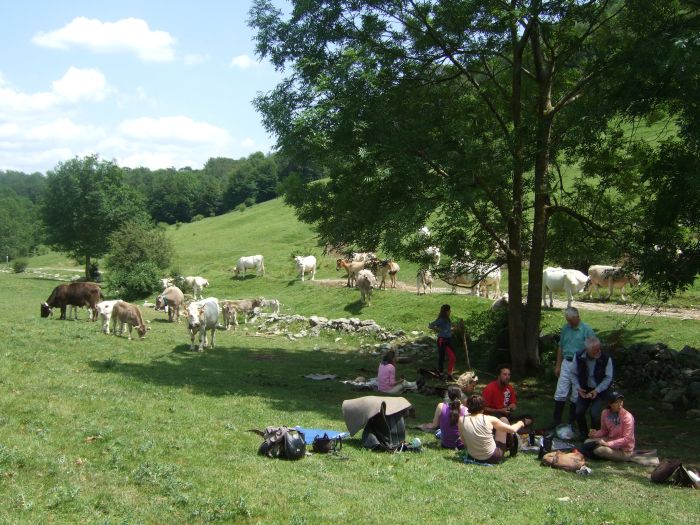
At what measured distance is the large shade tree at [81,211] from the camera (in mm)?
59406

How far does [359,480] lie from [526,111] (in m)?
13.5

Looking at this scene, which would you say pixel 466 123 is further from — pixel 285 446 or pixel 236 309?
pixel 236 309

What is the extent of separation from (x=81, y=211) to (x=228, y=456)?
55.6m

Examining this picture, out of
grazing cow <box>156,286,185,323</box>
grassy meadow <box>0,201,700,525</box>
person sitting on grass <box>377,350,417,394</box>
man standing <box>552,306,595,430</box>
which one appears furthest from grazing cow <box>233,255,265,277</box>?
man standing <box>552,306,595,430</box>

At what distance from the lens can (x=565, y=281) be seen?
2634cm

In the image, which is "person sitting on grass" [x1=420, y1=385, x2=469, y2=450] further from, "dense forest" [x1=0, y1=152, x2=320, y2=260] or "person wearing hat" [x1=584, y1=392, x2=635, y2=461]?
"dense forest" [x1=0, y1=152, x2=320, y2=260]

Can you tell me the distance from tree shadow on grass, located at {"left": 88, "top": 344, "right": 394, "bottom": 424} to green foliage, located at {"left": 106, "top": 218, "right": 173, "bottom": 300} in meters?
21.5

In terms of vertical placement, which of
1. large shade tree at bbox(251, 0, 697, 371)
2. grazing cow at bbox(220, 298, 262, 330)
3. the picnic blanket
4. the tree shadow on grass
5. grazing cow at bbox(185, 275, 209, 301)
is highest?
large shade tree at bbox(251, 0, 697, 371)

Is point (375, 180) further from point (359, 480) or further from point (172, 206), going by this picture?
point (172, 206)

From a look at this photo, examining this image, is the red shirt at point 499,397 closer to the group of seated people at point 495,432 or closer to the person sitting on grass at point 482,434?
the group of seated people at point 495,432

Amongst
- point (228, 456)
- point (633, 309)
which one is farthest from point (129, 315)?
point (633, 309)

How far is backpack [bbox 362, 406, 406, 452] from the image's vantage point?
35.0 ft

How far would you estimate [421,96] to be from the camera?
62.2ft

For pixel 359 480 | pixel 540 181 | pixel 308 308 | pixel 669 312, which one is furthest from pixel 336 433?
pixel 308 308
